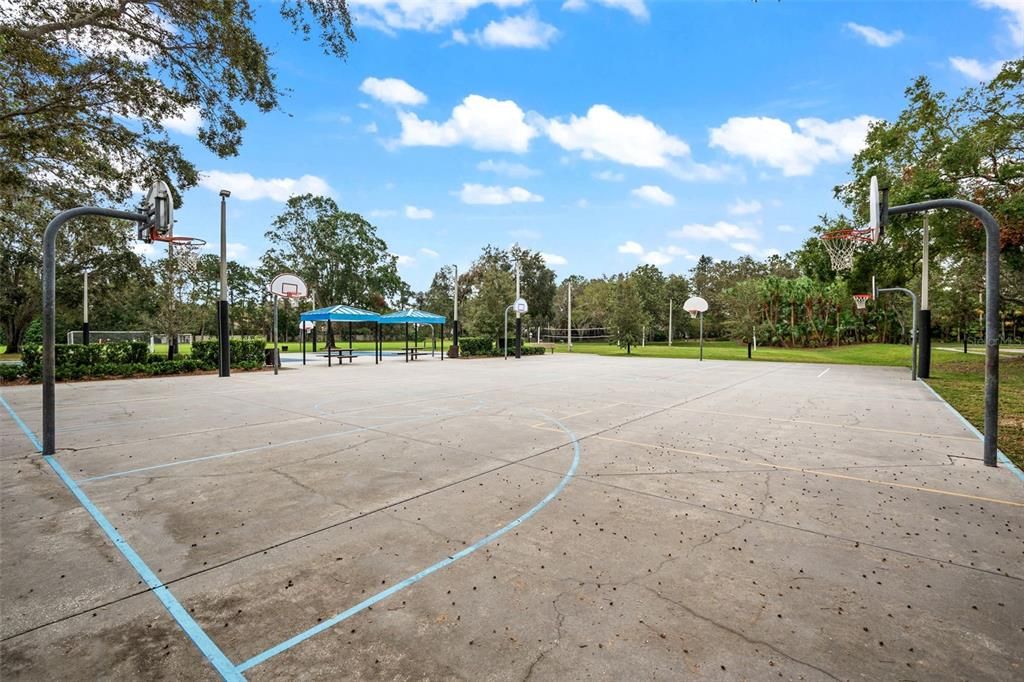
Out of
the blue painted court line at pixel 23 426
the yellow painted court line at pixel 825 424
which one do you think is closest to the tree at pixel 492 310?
the yellow painted court line at pixel 825 424

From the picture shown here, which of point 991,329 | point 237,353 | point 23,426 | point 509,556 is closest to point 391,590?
point 509,556

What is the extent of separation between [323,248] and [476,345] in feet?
69.9

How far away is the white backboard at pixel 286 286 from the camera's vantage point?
20578 mm

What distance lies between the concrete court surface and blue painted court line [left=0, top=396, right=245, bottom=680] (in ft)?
0.04

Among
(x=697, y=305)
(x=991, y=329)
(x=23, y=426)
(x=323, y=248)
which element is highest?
(x=323, y=248)

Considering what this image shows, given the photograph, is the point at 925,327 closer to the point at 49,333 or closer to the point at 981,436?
the point at 981,436

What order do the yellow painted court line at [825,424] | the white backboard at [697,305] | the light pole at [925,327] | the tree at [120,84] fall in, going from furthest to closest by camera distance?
the white backboard at [697,305], the light pole at [925,327], the tree at [120,84], the yellow painted court line at [825,424]

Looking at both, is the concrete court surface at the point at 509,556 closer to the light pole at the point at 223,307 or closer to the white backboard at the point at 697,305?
the light pole at the point at 223,307

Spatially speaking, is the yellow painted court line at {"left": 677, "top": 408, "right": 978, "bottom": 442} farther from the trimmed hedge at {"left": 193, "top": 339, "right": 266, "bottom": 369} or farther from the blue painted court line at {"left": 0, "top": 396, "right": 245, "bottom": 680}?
the trimmed hedge at {"left": 193, "top": 339, "right": 266, "bottom": 369}

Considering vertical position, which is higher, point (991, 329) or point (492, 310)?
point (492, 310)

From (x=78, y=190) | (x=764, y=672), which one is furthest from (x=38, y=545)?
(x=78, y=190)

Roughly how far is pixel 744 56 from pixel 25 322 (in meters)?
40.3

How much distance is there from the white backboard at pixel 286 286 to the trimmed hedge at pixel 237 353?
2.49m

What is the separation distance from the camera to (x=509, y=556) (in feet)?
10.9
